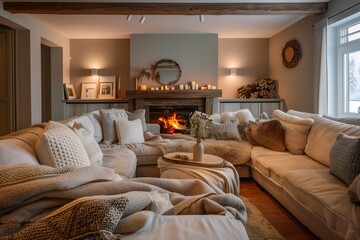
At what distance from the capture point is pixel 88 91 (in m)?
7.09

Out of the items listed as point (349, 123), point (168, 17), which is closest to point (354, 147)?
point (349, 123)

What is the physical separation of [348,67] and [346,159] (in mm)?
2554

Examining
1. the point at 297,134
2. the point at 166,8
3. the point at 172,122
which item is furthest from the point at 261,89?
the point at 297,134

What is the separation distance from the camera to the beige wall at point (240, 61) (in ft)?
23.2

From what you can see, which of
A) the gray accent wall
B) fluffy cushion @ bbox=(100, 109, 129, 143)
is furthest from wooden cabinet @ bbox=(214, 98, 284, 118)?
fluffy cushion @ bbox=(100, 109, 129, 143)

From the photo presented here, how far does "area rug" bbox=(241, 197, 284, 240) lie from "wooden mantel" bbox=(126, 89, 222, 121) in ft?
12.0

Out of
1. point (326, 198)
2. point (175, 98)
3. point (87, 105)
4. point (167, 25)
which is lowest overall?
point (326, 198)

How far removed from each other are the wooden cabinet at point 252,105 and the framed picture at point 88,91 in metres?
2.86

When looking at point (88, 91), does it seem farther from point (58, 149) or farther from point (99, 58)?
point (58, 149)

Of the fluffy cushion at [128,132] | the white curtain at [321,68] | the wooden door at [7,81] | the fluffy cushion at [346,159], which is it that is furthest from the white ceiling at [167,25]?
the fluffy cushion at [346,159]

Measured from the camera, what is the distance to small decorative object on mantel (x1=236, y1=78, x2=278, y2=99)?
22.1ft

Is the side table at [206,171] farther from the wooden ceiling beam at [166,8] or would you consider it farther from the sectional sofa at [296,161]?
the wooden ceiling beam at [166,8]

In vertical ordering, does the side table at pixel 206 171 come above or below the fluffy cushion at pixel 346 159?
below

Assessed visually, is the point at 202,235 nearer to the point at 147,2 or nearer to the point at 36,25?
the point at 147,2
